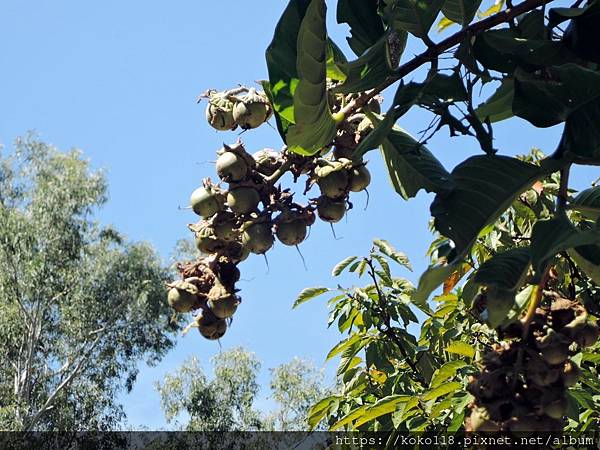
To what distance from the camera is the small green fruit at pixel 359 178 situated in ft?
6.29

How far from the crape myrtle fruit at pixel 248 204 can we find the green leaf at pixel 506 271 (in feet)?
1.78

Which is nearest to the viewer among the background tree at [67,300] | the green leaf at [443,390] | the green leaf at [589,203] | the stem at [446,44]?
the green leaf at [589,203]

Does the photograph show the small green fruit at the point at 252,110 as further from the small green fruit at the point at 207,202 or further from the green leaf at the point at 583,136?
the green leaf at the point at 583,136

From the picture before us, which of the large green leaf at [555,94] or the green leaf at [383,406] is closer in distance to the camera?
the large green leaf at [555,94]

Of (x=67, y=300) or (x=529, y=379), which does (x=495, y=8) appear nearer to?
(x=529, y=379)

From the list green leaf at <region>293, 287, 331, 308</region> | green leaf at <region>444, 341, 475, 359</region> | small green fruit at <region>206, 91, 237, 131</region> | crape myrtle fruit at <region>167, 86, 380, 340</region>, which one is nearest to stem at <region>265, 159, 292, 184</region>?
crape myrtle fruit at <region>167, 86, 380, 340</region>

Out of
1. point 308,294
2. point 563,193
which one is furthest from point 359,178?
point 308,294

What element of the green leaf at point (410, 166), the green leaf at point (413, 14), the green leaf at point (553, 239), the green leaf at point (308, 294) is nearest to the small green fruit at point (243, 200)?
the green leaf at point (410, 166)

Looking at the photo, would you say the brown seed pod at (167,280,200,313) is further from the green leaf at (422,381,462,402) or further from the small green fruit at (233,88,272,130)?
the green leaf at (422,381,462,402)

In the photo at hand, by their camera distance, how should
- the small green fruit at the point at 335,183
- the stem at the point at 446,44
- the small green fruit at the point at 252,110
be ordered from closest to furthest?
the stem at the point at 446,44
the small green fruit at the point at 335,183
the small green fruit at the point at 252,110

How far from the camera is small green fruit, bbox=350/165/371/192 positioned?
1.92 m

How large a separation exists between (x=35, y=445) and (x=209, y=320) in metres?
26.5

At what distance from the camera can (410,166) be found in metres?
1.64

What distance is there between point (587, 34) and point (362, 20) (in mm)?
432
